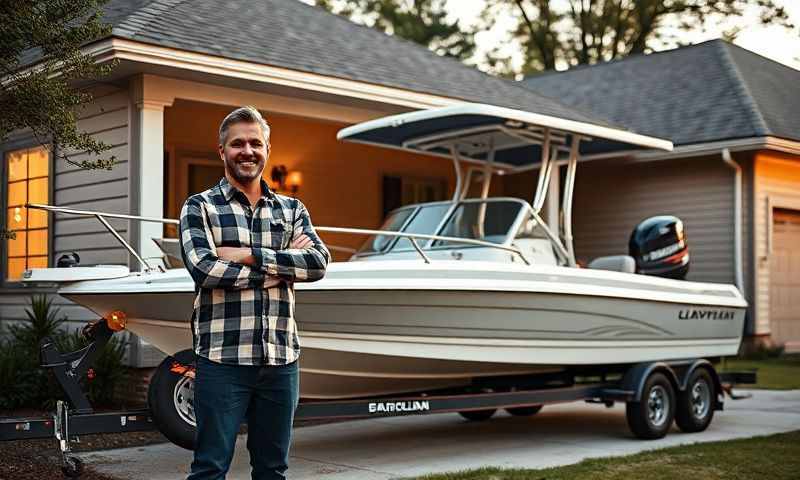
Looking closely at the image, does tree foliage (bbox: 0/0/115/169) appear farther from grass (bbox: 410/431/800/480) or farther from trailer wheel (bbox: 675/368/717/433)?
trailer wheel (bbox: 675/368/717/433)

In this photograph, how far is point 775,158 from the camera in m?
15.1

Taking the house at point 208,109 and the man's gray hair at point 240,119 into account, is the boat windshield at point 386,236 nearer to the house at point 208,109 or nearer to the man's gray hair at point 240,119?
the house at point 208,109

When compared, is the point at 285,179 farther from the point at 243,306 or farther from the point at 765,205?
the point at 243,306

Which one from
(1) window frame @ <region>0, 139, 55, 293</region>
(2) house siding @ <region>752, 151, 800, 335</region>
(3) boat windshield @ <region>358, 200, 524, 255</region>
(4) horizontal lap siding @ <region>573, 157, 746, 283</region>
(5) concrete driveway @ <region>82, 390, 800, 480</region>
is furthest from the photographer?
(4) horizontal lap siding @ <region>573, 157, 746, 283</region>

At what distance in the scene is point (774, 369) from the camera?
13570 mm

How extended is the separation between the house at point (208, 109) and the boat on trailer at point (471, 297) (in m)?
1.54

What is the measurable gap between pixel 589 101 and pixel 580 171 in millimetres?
2164

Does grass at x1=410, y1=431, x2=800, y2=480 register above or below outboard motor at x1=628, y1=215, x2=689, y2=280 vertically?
below

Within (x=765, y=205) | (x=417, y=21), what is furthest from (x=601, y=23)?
(x=765, y=205)

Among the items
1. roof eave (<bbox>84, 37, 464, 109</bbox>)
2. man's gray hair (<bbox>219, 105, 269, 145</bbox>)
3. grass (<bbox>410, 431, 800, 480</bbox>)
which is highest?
roof eave (<bbox>84, 37, 464, 109</bbox>)

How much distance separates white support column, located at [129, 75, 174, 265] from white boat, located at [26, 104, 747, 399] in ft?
5.86

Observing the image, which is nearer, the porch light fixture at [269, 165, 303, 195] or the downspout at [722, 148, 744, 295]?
the porch light fixture at [269, 165, 303, 195]

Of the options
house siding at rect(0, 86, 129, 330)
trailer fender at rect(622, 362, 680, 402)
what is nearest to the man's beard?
trailer fender at rect(622, 362, 680, 402)

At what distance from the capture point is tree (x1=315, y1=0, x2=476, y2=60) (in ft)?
111
